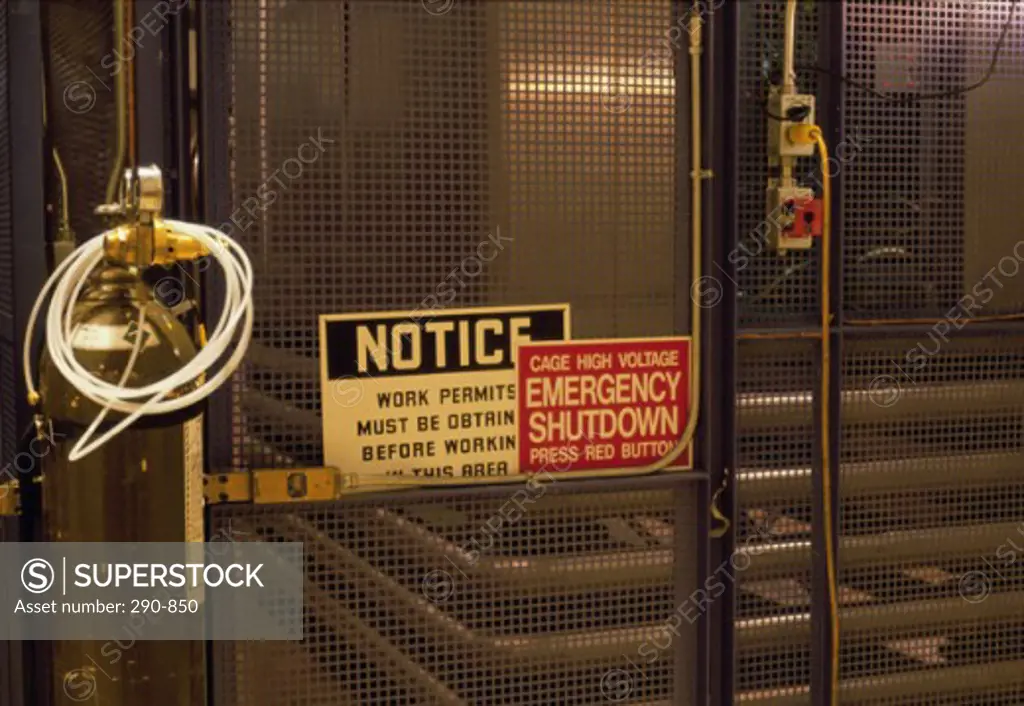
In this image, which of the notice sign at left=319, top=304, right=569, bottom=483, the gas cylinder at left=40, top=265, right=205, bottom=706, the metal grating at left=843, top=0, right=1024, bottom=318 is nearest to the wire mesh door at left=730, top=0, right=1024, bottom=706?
the metal grating at left=843, top=0, right=1024, bottom=318

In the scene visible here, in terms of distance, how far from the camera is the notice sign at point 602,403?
9.80ft

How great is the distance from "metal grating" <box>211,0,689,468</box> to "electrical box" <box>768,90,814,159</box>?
1.02ft

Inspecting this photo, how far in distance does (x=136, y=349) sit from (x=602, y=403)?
118cm

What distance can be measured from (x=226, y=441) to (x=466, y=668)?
2.73 ft

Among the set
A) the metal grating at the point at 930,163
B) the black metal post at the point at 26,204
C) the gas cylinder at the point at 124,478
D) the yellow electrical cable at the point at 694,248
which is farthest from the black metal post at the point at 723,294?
the black metal post at the point at 26,204

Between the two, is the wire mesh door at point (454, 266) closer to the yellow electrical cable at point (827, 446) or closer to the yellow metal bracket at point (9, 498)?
the yellow electrical cable at point (827, 446)

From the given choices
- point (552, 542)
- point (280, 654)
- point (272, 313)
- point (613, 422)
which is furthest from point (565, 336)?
point (280, 654)

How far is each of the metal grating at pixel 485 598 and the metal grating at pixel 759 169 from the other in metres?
0.55

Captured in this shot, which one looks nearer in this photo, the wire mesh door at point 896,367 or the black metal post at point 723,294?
the black metal post at point 723,294

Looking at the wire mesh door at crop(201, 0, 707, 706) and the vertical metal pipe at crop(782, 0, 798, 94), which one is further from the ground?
the vertical metal pipe at crop(782, 0, 798, 94)

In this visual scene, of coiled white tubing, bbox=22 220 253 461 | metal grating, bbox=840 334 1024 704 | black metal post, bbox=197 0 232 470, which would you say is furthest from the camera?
metal grating, bbox=840 334 1024 704

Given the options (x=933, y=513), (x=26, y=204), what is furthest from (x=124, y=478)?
(x=933, y=513)

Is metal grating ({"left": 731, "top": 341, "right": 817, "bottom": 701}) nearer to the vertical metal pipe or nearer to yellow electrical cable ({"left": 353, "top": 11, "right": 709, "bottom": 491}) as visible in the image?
yellow electrical cable ({"left": 353, "top": 11, "right": 709, "bottom": 491})

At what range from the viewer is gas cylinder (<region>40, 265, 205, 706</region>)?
2.46 m
